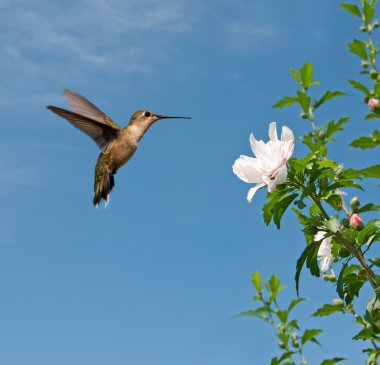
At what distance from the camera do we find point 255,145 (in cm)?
329

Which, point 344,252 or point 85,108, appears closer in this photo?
point 344,252

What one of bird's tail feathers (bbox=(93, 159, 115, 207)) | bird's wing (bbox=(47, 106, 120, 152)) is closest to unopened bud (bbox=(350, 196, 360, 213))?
bird's wing (bbox=(47, 106, 120, 152))

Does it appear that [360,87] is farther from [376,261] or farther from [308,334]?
[308,334]

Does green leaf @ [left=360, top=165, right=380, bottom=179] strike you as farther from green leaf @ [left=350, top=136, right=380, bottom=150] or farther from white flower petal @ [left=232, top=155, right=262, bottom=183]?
white flower petal @ [left=232, top=155, right=262, bottom=183]

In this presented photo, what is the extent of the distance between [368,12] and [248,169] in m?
2.29

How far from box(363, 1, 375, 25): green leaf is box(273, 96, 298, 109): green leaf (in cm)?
118

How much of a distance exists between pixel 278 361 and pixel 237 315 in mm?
395

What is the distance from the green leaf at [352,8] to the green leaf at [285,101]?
1.18m

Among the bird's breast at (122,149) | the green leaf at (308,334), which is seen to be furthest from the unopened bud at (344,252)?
the bird's breast at (122,149)

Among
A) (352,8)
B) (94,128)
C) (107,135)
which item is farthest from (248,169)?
(107,135)

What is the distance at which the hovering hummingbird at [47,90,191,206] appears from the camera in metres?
7.14

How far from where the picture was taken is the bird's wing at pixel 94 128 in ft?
21.9

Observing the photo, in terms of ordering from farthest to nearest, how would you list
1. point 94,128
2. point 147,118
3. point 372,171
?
point 147,118
point 94,128
point 372,171

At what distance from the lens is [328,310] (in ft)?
12.6
